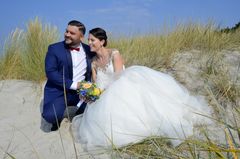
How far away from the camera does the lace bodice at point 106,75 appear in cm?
452

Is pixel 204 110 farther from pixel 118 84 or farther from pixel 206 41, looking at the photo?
pixel 206 41

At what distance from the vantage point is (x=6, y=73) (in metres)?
7.03

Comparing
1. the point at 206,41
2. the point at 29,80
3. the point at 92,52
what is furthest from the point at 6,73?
the point at 206,41

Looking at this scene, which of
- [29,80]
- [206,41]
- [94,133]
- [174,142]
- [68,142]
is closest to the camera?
[174,142]

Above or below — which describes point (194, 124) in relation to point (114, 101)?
below

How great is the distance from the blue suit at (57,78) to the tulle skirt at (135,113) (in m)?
0.52

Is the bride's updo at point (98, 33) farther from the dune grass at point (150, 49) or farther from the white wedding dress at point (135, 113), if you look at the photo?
the dune grass at point (150, 49)

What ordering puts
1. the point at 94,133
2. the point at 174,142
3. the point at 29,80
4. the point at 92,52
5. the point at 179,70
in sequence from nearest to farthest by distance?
1. the point at 174,142
2. the point at 94,133
3. the point at 92,52
4. the point at 179,70
5. the point at 29,80

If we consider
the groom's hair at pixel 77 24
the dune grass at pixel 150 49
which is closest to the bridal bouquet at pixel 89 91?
the groom's hair at pixel 77 24

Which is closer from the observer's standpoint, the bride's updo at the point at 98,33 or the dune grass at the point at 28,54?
the bride's updo at the point at 98,33

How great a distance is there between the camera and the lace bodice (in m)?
4.52

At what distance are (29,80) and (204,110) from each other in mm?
3495

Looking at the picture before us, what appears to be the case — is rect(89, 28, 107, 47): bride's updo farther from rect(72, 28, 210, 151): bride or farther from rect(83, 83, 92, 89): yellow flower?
rect(83, 83, 92, 89): yellow flower

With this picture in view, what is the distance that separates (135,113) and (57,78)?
1.16 m
